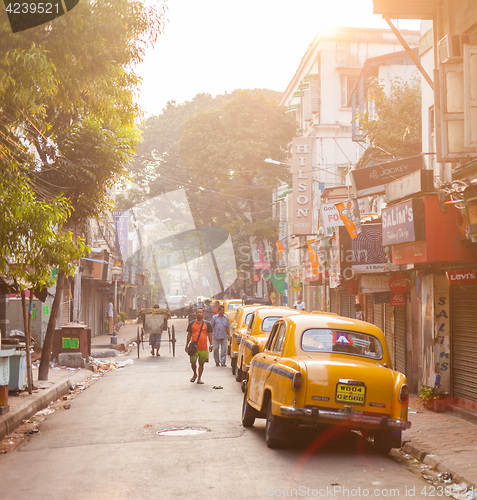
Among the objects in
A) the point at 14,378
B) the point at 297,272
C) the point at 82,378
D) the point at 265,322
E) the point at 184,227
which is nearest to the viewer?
the point at 14,378

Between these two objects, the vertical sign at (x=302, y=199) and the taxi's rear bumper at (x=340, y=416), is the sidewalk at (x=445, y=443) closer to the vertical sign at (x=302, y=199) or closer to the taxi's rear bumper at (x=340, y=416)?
the taxi's rear bumper at (x=340, y=416)

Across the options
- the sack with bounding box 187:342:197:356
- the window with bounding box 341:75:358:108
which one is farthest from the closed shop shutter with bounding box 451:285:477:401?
the window with bounding box 341:75:358:108

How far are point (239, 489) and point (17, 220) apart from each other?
5.54 metres

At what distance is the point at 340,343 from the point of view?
34.7 feet

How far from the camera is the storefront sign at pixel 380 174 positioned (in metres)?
15.7

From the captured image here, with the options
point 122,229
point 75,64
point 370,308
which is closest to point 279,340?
point 75,64

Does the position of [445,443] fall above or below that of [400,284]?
below

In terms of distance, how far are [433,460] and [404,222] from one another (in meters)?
5.37

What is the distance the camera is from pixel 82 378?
21.3 meters

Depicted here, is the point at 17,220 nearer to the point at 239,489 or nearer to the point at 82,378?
the point at 239,489

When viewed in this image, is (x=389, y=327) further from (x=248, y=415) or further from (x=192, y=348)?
(x=248, y=415)

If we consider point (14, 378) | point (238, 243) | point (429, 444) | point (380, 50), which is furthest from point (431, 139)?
point (238, 243)

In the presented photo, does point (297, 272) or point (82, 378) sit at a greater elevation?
point (297, 272)

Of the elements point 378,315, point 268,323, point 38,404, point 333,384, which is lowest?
point 38,404
